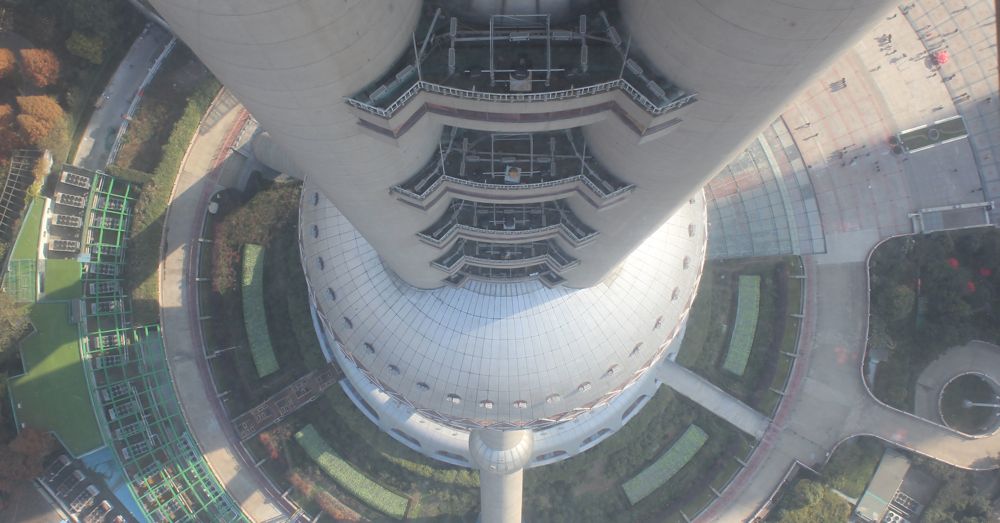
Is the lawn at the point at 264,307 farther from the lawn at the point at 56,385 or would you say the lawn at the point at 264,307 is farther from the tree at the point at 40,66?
the tree at the point at 40,66

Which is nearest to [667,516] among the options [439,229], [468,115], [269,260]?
[439,229]

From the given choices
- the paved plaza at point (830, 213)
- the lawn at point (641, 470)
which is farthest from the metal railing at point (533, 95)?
the lawn at point (641, 470)

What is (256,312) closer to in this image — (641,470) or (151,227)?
(151,227)

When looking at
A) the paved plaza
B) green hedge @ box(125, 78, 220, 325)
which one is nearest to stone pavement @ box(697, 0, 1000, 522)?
the paved plaza

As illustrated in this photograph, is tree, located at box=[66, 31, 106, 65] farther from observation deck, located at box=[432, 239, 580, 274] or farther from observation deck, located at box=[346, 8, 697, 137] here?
observation deck, located at box=[346, 8, 697, 137]

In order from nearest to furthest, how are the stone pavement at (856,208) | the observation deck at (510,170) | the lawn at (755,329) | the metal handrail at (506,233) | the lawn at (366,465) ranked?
the observation deck at (510,170), the metal handrail at (506,233), the lawn at (366,465), the stone pavement at (856,208), the lawn at (755,329)
